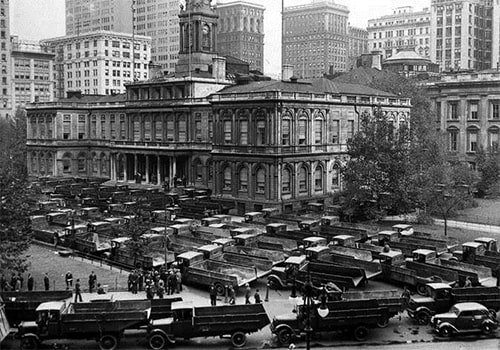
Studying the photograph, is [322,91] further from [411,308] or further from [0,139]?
[0,139]

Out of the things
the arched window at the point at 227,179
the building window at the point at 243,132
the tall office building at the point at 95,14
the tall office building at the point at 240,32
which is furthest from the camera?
the tall office building at the point at 95,14

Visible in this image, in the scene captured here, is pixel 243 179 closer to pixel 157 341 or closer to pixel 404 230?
pixel 404 230

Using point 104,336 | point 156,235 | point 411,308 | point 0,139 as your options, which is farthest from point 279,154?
point 0,139

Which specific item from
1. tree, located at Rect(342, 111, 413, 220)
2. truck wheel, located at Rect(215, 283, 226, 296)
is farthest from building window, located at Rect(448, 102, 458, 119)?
truck wheel, located at Rect(215, 283, 226, 296)

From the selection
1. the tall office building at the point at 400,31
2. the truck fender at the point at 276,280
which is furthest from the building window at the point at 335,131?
the tall office building at the point at 400,31

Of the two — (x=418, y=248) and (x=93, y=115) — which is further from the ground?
(x=93, y=115)

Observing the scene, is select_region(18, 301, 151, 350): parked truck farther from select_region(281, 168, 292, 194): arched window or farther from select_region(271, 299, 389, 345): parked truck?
select_region(281, 168, 292, 194): arched window

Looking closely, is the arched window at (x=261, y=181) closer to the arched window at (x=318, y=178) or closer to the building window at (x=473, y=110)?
the arched window at (x=318, y=178)
